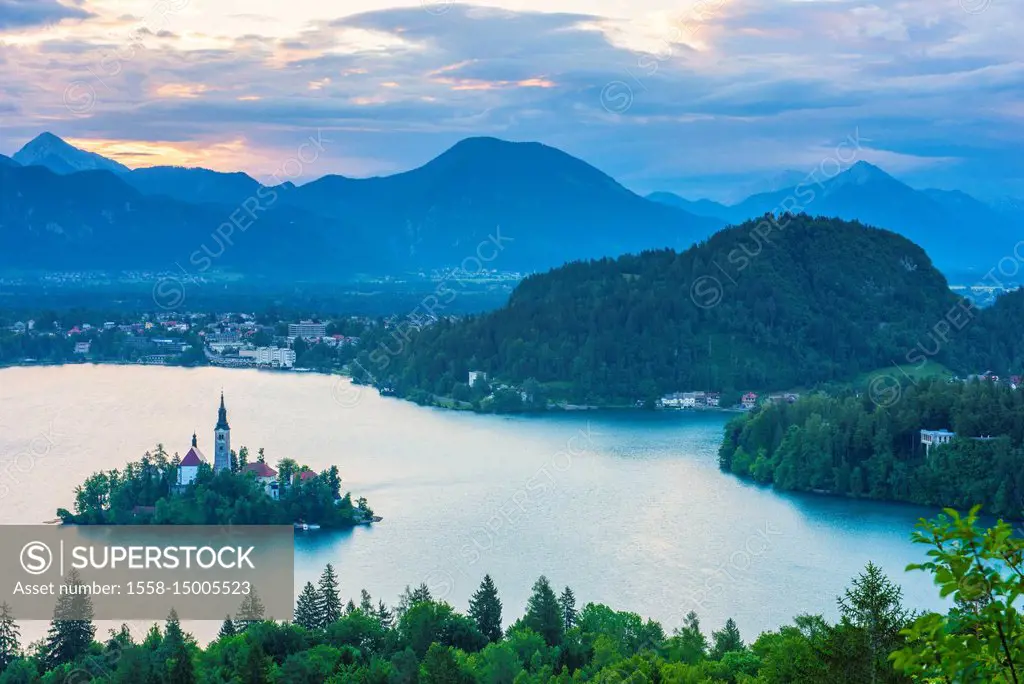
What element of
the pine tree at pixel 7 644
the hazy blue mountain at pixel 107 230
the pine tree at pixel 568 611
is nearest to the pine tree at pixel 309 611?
the pine tree at pixel 568 611

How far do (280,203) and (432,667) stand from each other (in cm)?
9887

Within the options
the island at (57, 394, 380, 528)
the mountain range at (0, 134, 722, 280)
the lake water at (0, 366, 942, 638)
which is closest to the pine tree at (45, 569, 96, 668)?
the lake water at (0, 366, 942, 638)

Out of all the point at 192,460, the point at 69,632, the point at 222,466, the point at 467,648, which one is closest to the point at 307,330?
the point at 222,466

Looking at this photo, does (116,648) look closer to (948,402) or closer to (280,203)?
(948,402)

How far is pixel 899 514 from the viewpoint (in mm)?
18828

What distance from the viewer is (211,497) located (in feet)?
57.0

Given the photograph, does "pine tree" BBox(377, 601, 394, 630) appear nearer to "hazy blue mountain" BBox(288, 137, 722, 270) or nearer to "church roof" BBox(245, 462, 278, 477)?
"church roof" BBox(245, 462, 278, 477)

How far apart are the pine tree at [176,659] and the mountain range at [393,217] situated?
225 feet

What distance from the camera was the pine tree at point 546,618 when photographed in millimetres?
10688

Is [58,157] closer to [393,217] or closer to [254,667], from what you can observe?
[393,217]

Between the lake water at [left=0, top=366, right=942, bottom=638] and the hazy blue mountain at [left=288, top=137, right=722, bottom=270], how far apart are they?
64938 millimetres

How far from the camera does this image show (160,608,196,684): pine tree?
8602 mm

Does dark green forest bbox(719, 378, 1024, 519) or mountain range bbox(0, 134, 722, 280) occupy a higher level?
mountain range bbox(0, 134, 722, 280)

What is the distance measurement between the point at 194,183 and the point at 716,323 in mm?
87295
